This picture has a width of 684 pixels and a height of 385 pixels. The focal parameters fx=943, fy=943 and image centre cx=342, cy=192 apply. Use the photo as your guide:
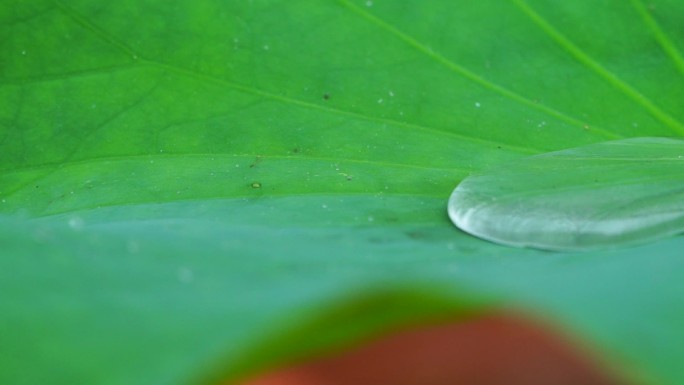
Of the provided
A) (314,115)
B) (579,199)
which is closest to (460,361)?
(314,115)

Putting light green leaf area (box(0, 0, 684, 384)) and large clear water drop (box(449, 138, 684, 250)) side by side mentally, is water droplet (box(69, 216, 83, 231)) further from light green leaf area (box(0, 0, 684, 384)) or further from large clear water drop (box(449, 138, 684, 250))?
large clear water drop (box(449, 138, 684, 250))

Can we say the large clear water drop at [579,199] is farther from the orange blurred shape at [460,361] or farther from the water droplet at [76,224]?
the orange blurred shape at [460,361]

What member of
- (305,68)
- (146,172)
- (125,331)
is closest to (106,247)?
(125,331)

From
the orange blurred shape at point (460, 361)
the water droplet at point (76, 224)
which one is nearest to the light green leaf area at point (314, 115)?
the water droplet at point (76, 224)

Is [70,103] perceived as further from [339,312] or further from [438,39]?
[339,312]

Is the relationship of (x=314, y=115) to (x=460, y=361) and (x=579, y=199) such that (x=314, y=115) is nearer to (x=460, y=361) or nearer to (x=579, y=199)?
(x=579, y=199)
